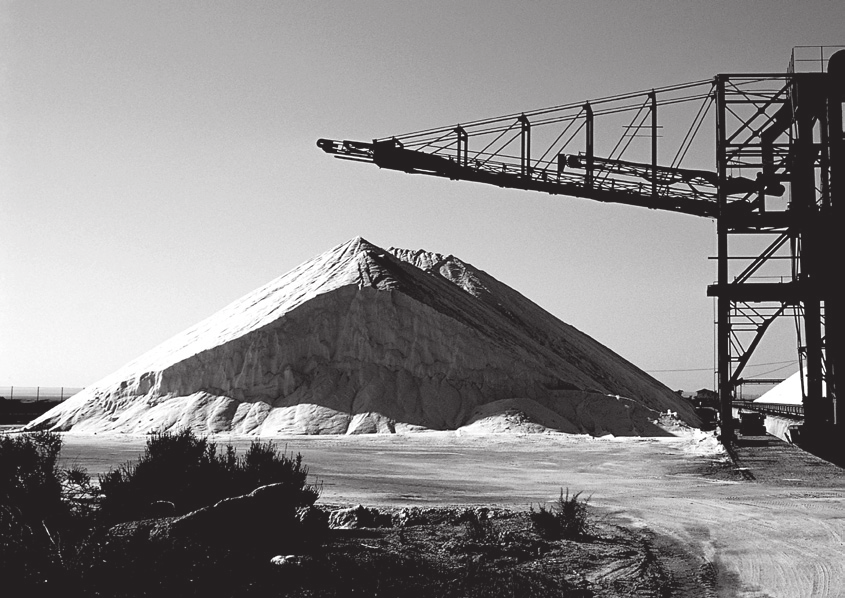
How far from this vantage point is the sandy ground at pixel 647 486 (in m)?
10.2

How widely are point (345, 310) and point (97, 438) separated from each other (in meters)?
15.2

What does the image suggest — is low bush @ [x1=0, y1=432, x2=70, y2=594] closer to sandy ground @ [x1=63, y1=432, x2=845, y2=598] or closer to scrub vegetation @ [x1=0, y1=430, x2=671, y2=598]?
scrub vegetation @ [x1=0, y1=430, x2=671, y2=598]

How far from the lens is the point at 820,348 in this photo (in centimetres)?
2603

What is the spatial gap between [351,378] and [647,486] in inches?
1091

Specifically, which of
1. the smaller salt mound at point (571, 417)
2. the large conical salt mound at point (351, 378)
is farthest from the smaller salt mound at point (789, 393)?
the smaller salt mound at point (571, 417)

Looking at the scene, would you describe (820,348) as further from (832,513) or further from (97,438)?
(97,438)

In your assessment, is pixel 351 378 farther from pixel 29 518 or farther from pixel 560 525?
pixel 29 518

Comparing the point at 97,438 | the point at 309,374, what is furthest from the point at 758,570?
the point at 309,374

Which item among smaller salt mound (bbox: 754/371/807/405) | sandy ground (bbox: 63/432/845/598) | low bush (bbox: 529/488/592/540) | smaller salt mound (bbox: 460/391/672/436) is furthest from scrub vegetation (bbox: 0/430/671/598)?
smaller salt mound (bbox: 754/371/807/405)

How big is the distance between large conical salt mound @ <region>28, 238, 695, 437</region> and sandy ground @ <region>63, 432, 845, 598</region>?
5.02 metres

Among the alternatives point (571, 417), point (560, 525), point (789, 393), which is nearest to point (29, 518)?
point (560, 525)

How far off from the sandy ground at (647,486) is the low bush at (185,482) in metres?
3.27

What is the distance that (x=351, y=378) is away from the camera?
151ft

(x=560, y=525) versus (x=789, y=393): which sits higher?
(x=789, y=393)
